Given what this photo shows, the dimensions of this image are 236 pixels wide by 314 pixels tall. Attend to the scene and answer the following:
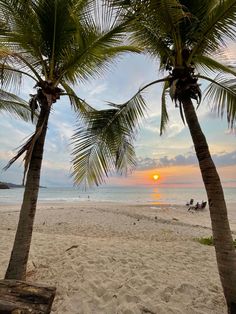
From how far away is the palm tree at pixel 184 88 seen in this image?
4.03 m

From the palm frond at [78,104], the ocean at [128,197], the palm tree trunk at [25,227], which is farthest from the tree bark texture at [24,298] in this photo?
the ocean at [128,197]

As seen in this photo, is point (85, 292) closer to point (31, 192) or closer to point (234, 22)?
point (31, 192)

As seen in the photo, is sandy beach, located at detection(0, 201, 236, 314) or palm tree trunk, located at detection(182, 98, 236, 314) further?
sandy beach, located at detection(0, 201, 236, 314)

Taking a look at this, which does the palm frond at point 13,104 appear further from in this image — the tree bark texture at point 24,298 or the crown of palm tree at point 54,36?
the tree bark texture at point 24,298

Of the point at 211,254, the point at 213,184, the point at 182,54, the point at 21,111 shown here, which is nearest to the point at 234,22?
the point at 182,54

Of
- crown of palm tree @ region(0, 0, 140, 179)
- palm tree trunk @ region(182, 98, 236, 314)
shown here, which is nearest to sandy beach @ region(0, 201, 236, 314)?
palm tree trunk @ region(182, 98, 236, 314)

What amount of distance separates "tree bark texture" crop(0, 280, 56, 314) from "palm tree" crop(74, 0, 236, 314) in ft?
7.54

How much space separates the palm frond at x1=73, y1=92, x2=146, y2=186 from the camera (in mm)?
5469

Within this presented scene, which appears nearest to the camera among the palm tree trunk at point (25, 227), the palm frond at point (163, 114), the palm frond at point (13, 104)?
the palm tree trunk at point (25, 227)

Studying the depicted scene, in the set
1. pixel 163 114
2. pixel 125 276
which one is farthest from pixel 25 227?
pixel 163 114

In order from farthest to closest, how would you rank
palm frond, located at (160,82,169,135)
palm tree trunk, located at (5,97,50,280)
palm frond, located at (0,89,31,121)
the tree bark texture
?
palm frond, located at (0,89,31,121)
palm frond, located at (160,82,169,135)
palm tree trunk, located at (5,97,50,280)
the tree bark texture

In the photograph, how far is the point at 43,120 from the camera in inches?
191

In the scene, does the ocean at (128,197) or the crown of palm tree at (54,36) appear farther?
the ocean at (128,197)

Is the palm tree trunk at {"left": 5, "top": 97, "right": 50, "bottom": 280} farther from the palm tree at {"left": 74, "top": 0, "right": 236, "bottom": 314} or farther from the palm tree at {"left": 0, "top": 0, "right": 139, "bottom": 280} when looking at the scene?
the palm tree at {"left": 74, "top": 0, "right": 236, "bottom": 314}
